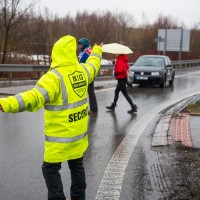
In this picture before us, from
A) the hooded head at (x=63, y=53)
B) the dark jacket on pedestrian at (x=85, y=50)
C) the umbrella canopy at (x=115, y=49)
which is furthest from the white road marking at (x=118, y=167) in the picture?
the umbrella canopy at (x=115, y=49)

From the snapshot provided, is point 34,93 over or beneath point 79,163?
over

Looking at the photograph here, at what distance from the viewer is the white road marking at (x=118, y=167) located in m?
4.72

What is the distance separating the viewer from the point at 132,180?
518cm

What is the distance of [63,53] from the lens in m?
4.03

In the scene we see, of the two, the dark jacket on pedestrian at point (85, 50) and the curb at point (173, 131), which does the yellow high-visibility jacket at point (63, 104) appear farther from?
the dark jacket on pedestrian at point (85, 50)

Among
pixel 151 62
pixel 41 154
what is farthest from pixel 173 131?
pixel 151 62

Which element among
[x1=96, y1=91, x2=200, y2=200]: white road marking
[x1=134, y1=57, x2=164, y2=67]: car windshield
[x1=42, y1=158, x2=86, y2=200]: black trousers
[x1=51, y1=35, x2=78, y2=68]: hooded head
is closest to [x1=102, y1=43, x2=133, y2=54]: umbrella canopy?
[x1=96, y1=91, x2=200, y2=200]: white road marking

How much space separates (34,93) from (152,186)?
2038 mm

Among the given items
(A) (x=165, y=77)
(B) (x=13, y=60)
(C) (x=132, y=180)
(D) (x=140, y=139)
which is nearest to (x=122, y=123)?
(D) (x=140, y=139)

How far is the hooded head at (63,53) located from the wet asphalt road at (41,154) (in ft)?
5.11

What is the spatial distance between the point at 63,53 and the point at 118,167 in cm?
229

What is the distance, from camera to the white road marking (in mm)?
4719

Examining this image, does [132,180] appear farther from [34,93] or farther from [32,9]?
[32,9]

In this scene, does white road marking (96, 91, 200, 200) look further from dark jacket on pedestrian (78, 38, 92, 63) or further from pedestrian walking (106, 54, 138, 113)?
dark jacket on pedestrian (78, 38, 92, 63)
